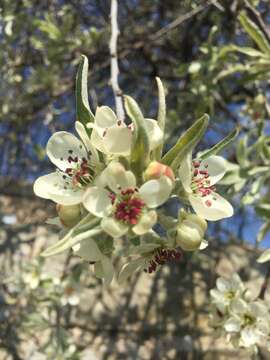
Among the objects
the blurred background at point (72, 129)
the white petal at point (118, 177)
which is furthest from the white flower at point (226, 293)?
the white petal at point (118, 177)

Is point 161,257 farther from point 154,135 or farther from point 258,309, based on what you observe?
point 258,309

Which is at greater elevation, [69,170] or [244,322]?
[69,170]

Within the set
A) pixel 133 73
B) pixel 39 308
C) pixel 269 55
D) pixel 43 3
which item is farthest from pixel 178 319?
pixel 43 3

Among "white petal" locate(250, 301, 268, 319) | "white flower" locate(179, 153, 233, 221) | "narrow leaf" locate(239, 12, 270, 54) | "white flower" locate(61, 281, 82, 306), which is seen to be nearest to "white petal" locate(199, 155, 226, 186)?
"white flower" locate(179, 153, 233, 221)

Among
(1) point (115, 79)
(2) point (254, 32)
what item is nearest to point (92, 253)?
(1) point (115, 79)

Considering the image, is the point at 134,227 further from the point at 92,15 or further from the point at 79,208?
the point at 92,15
